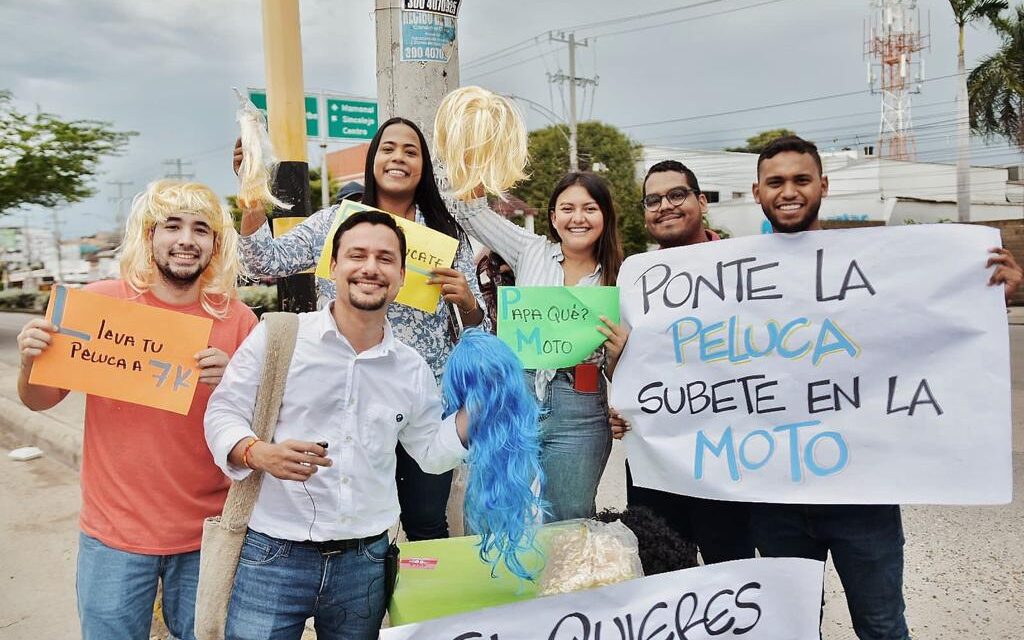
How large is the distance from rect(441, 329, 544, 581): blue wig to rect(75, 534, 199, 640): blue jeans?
0.91 meters

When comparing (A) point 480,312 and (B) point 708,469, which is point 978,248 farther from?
(A) point 480,312

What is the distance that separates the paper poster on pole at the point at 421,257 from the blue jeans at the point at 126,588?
39.6 inches

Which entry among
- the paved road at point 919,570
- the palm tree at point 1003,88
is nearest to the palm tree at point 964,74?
the palm tree at point 1003,88

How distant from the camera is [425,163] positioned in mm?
2551

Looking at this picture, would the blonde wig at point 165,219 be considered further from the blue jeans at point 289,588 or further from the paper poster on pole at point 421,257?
the blue jeans at point 289,588

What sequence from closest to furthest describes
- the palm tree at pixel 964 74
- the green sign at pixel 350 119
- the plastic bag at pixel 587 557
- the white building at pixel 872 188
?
1. the plastic bag at pixel 587 557
2. the green sign at pixel 350 119
3. the palm tree at pixel 964 74
4. the white building at pixel 872 188

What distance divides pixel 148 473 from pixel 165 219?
2.41ft

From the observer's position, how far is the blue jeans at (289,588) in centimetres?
194

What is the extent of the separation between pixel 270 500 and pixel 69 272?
78905 millimetres

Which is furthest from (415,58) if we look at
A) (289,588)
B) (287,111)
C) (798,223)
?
(289,588)

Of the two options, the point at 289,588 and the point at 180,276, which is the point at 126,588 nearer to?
the point at 289,588

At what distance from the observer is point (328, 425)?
78.2 inches

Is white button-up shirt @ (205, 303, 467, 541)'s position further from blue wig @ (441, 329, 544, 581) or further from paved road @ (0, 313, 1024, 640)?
paved road @ (0, 313, 1024, 640)

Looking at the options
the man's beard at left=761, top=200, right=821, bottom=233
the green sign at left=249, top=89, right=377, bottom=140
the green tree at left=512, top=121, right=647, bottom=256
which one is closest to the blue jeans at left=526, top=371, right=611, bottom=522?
the man's beard at left=761, top=200, right=821, bottom=233
